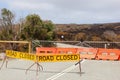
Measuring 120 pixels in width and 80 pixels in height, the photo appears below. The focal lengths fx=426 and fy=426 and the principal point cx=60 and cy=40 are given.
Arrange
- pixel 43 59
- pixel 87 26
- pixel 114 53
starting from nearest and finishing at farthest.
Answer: pixel 43 59, pixel 114 53, pixel 87 26

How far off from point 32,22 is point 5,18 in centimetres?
429

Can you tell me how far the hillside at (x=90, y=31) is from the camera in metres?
79.9

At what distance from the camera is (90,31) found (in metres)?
86.4

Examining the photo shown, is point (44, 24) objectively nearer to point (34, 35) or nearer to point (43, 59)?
point (34, 35)

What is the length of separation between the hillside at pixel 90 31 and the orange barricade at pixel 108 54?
39.0 metres

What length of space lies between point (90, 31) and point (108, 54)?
50442mm

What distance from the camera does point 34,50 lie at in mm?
41906

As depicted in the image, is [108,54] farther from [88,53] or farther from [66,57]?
[66,57]

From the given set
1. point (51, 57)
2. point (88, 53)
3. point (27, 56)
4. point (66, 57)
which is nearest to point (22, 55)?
point (27, 56)

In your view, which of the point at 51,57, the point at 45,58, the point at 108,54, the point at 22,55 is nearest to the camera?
the point at 45,58

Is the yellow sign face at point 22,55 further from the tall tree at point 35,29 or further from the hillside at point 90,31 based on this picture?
the hillside at point 90,31

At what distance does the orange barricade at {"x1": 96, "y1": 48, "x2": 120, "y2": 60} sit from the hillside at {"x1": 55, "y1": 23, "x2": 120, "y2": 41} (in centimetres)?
3900

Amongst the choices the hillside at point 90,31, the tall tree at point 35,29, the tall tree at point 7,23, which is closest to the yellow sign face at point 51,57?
the tall tree at point 7,23

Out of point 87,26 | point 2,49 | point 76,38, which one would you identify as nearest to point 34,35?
point 2,49
